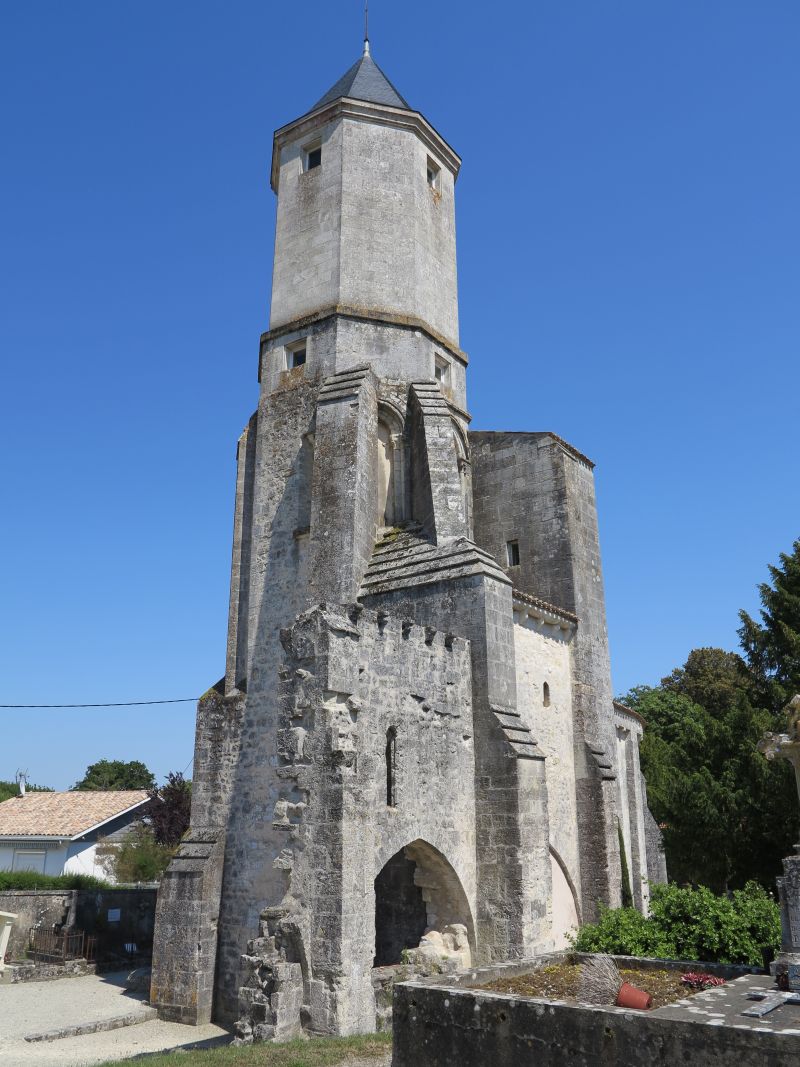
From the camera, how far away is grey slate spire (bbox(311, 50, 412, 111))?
1956 centimetres

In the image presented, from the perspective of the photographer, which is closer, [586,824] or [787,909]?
[787,909]

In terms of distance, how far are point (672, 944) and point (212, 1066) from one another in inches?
218

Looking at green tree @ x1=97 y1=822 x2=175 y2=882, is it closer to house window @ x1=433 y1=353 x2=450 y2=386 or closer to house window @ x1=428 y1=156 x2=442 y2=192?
house window @ x1=433 y1=353 x2=450 y2=386

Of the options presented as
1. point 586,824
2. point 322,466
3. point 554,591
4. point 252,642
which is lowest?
point 586,824

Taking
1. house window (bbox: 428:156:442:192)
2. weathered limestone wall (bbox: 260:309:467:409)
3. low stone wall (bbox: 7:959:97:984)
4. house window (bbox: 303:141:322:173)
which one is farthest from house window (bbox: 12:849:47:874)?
house window (bbox: 428:156:442:192)

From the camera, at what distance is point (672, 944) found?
10.1 meters

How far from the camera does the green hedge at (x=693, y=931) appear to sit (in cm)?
1005

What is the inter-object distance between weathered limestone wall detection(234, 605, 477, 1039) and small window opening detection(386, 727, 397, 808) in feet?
0.18

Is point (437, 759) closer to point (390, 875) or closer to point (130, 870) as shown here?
point (390, 875)

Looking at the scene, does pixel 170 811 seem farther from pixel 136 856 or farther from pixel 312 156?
pixel 312 156

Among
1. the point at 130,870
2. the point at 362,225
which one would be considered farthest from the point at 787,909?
the point at 130,870

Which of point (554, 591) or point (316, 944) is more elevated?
point (554, 591)

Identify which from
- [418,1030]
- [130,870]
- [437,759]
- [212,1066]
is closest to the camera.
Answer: [418,1030]

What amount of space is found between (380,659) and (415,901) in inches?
188
